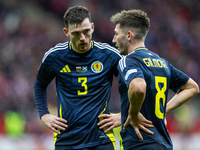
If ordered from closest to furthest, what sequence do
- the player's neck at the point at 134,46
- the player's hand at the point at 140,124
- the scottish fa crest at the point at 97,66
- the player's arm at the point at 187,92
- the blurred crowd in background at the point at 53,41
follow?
the player's hand at the point at 140,124 → the player's neck at the point at 134,46 → the player's arm at the point at 187,92 → the scottish fa crest at the point at 97,66 → the blurred crowd in background at the point at 53,41

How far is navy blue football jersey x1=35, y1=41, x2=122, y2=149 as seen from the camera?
3.02m

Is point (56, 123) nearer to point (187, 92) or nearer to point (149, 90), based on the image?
point (149, 90)

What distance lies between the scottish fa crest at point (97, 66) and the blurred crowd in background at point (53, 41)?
17.0 ft

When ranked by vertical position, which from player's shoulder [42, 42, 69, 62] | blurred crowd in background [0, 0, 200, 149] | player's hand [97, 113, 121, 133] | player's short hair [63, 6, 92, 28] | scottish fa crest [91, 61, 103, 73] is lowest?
player's hand [97, 113, 121, 133]

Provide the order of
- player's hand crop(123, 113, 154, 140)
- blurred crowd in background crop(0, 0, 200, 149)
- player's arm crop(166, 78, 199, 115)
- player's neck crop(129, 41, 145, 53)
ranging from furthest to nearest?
1. blurred crowd in background crop(0, 0, 200, 149)
2. player's arm crop(166, 78, 199, 115)
3. player's neck crop(129, 41, 145, 53)
4. player's hand crop(123, 113, 154, 140)

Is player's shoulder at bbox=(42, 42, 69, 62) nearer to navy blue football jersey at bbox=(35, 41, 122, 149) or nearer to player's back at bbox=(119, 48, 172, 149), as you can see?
navy blue football jersey at bbox=(35, 41, 122, 149)

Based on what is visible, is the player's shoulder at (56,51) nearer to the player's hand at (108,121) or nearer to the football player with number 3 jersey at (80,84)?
the football player with number 3 jersey at (80,84)

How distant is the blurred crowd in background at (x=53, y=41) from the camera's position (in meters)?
8.66

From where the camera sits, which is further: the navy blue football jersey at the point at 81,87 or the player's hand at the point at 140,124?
the navy blue football jersey at the point at 81,87

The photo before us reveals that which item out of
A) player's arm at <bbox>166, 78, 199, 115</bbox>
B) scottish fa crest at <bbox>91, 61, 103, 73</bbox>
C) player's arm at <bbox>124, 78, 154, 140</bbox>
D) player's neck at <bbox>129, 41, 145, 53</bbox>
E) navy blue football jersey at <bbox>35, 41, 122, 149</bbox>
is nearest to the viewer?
player's arm at <bbox>124, 78, 154, 140</bbox>

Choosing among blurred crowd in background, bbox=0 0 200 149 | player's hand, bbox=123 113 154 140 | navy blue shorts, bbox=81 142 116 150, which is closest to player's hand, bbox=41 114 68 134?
navy blue shorts, bbox=81 142 116 150

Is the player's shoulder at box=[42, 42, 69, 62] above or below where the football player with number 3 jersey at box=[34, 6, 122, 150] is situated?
above

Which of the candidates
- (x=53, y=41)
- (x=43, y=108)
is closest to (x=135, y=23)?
(x=43, y=108)

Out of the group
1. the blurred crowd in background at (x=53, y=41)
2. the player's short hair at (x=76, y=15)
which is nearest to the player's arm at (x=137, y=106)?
the player's short hair at (x=76, y=15)
